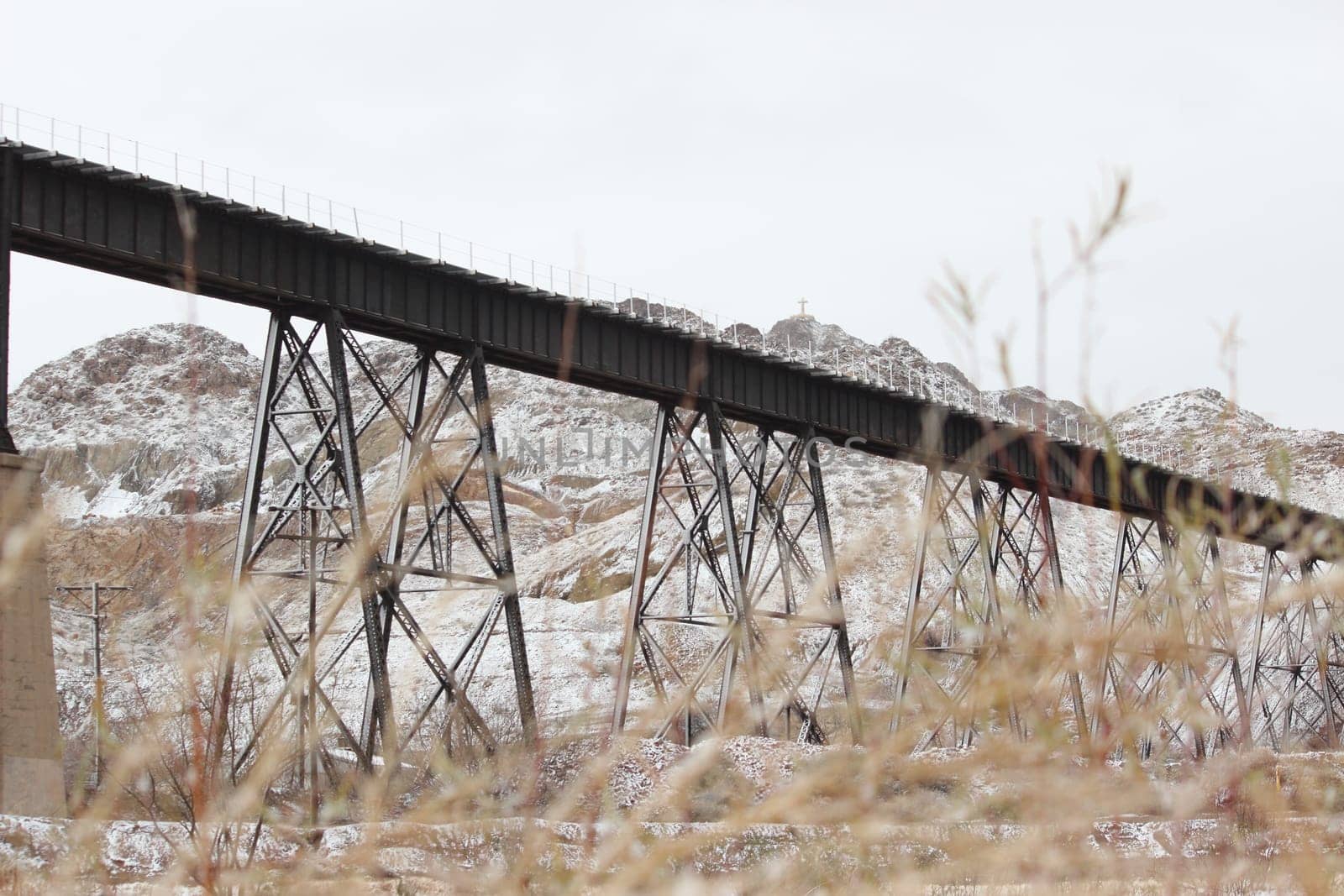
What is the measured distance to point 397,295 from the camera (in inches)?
932

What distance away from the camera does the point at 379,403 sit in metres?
22.1

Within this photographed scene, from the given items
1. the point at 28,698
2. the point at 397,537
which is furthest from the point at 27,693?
the point at 397,537

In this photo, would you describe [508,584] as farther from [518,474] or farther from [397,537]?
[518,474]

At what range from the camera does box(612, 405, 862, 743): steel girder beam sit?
11.8 ft

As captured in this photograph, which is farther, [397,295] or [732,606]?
[732,606]

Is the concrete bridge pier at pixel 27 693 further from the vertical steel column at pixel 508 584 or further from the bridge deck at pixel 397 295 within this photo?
the vertical steel column at pixel 508 584

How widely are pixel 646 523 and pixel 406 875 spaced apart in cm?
1462

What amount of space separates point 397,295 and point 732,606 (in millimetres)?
9347

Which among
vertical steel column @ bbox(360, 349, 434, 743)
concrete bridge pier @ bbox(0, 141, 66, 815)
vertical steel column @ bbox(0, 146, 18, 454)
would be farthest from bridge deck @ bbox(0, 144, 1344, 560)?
concrete bridge pier @ bbox(0, 141, 66, 815)

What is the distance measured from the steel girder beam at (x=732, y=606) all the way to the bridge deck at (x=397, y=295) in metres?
0.97

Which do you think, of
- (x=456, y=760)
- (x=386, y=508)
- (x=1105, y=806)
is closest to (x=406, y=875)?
(x=386, y=508)

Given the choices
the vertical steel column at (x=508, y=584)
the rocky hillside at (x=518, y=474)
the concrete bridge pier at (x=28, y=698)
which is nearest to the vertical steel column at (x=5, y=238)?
the concrete bridge pier at (x=28, y=698)

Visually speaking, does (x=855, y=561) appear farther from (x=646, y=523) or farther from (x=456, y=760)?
(x=646, y=523)

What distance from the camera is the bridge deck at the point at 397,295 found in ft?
65.4
